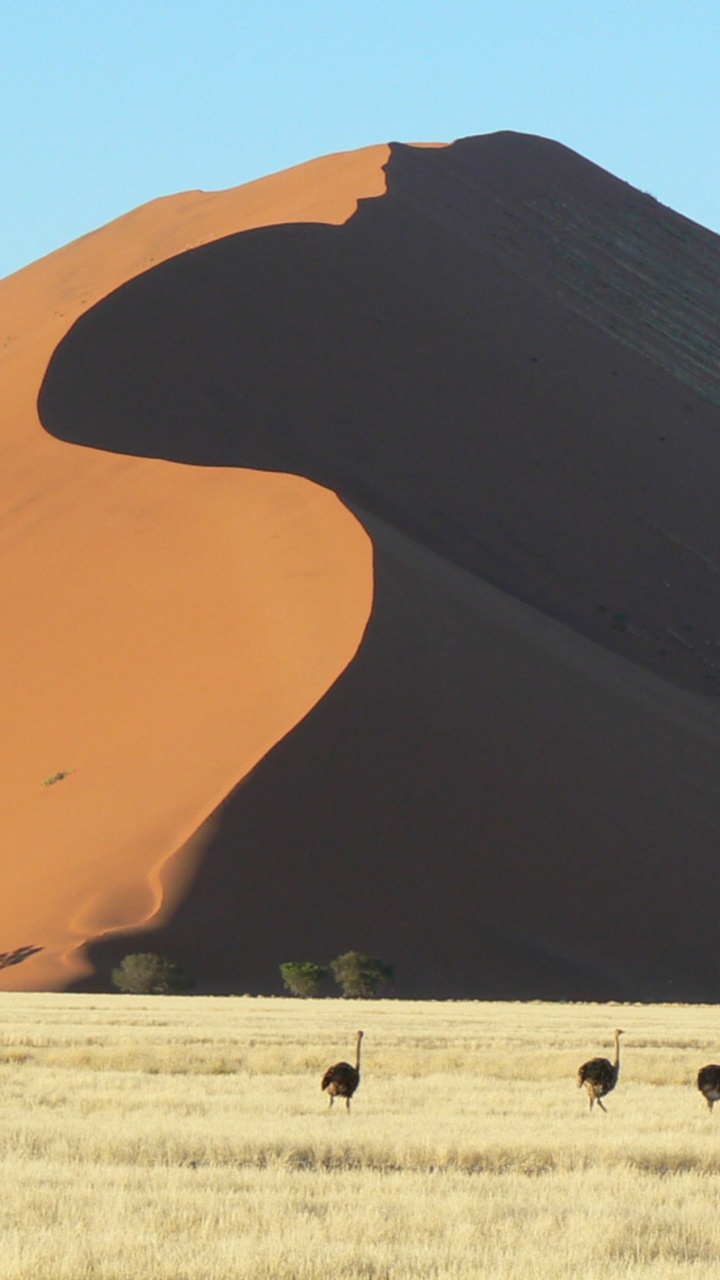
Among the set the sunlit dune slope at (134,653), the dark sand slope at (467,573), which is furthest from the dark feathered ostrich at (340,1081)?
the dark sand slope at (467,573)

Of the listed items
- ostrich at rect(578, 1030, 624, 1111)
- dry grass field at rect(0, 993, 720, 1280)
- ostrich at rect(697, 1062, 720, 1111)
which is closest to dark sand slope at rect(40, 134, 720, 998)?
dry grass field at rect(0, 993, 720, 1280)

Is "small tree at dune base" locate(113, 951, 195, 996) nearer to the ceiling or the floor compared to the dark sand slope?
nearer to the floor

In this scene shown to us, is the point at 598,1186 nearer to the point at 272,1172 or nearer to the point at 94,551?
the point at 272,1172

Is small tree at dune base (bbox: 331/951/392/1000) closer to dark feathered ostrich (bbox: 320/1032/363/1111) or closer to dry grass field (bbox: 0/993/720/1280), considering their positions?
dry grass field (bbox: 0/993/720/1280)

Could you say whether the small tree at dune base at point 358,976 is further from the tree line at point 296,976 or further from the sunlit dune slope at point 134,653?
the sunlit dune slope at point 134,653

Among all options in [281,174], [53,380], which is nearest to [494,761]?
[53,380]

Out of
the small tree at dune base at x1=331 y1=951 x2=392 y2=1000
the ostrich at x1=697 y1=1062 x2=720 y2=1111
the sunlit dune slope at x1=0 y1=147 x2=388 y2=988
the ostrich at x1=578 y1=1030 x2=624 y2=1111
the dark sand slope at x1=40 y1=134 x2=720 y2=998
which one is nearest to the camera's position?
the ostrich at x1=578 y1=1030 x2=624 y2=1111
